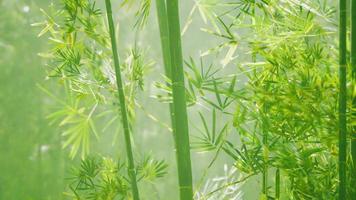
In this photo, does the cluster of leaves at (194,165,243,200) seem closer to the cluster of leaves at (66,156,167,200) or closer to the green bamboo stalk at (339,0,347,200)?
the cluster of leaves at (66,156,167,200)

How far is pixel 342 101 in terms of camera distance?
145 cm

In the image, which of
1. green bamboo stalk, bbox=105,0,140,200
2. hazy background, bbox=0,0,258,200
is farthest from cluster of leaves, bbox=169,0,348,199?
hazy background, bbox=0,0,258,200

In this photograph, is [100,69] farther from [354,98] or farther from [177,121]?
[354,98]

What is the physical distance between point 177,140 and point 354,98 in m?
0.54

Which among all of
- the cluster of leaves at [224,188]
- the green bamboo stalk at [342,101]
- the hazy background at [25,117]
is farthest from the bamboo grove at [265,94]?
the hazy background at [25,117]

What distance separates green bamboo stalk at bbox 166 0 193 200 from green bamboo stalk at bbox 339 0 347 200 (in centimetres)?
45

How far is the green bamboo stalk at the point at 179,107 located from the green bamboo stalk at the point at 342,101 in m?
0.45

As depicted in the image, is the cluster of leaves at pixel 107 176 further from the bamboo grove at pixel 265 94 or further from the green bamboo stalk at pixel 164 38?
the green bamboo stalk at pixel 164 38

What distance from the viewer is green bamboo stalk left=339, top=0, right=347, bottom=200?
56.7 inches

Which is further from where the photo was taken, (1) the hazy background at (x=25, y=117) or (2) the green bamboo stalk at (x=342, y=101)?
(1) the hazy background at (x=25, y=117)

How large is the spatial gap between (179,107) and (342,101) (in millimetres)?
478

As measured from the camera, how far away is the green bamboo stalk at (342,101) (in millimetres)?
1439

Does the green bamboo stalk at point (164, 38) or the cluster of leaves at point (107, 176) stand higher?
the green bamboo stalk at point (164, 38)

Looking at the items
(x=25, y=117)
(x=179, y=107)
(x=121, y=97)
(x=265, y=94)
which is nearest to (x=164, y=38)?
(x=121, y=97)
